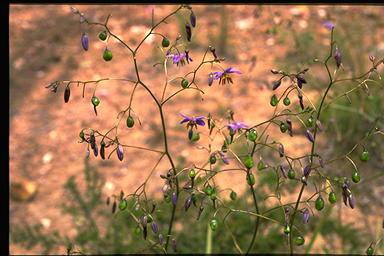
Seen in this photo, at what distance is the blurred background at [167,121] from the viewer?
3.64m

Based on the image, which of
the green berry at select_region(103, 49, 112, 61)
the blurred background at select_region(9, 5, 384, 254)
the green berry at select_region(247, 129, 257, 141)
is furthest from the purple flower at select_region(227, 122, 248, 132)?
the blurred background at select_region(9, 5, 384, 254)

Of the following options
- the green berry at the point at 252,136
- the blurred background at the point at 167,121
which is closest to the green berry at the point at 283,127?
the green berry at the point at 252,136

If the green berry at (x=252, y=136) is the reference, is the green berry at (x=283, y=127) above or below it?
above

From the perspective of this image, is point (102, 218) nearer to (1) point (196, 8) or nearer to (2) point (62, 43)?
(2) point (62, 43)

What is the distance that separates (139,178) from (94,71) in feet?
4.48

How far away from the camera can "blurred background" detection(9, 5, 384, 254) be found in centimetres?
364

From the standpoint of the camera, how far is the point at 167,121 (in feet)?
16.3

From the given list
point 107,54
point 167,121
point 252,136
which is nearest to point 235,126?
point 252,136

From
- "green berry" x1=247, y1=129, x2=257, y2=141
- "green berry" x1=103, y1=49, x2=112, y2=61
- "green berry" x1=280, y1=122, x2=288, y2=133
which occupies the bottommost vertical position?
"green berry" x1=247, y1=129, x2=257, y2=141

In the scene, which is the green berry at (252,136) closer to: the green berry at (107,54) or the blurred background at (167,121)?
the green berry at (107,54)

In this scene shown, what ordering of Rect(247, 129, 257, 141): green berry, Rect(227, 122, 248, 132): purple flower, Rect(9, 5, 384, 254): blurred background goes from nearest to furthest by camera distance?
Rect(247, 129, 257, 141): green berry, Rect(227, 122, 248, 132): purple flower, Rect(9, 5, 384, 254): blurred background

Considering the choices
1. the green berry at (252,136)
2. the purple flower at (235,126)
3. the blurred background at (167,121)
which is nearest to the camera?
the green berry at (252,136)

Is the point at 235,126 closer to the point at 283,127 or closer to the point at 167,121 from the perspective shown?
the point at 283,127

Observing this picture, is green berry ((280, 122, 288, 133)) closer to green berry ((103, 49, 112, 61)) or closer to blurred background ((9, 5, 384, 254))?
green berry ((103, 49, 112, 61))
